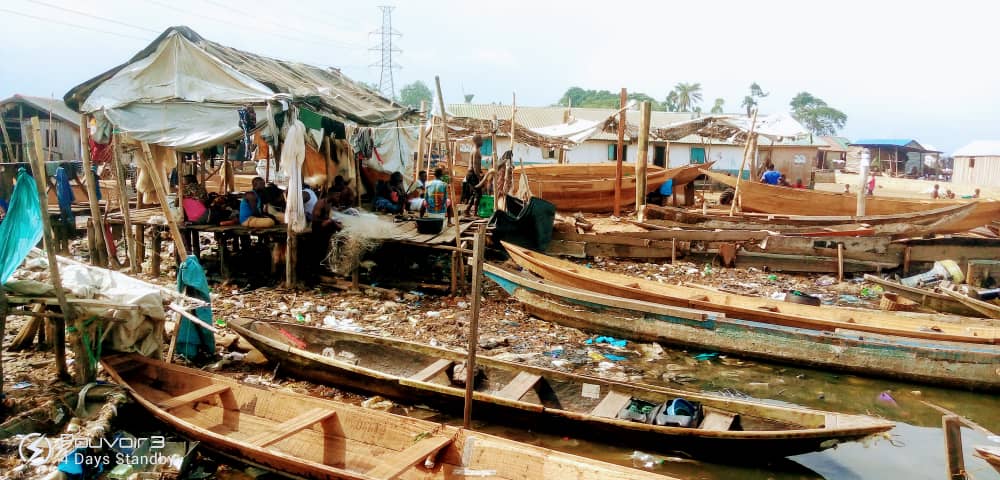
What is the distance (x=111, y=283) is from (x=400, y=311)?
3.84 metres

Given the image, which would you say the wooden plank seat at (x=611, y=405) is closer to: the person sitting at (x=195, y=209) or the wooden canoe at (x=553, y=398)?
the wooden canoe at (x=553, y=398)

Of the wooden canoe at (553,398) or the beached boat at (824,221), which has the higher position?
the beached boat at (824,221)

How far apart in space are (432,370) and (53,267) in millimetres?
3164

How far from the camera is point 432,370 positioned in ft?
19.5

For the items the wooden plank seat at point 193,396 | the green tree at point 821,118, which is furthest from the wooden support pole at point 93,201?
the green tree at point 821,118

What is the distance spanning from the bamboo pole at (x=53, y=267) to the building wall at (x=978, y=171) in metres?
34.3

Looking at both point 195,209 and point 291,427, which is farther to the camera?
point 195,209

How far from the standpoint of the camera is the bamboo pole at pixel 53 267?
15.8 feet

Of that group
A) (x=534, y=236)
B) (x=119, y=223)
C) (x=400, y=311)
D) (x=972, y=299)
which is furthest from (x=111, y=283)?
(x=972, y=299)


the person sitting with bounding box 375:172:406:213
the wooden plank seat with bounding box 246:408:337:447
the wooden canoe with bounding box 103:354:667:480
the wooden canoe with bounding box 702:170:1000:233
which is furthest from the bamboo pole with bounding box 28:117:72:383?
the wooden canoe with bounding box 702:170:1000:233

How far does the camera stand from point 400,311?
8.80 meters

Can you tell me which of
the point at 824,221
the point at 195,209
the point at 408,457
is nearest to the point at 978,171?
the point at 824,221

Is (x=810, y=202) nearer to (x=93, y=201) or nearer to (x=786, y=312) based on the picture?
(x=786, y=312)

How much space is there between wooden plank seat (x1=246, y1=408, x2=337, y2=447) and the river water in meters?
1.40
